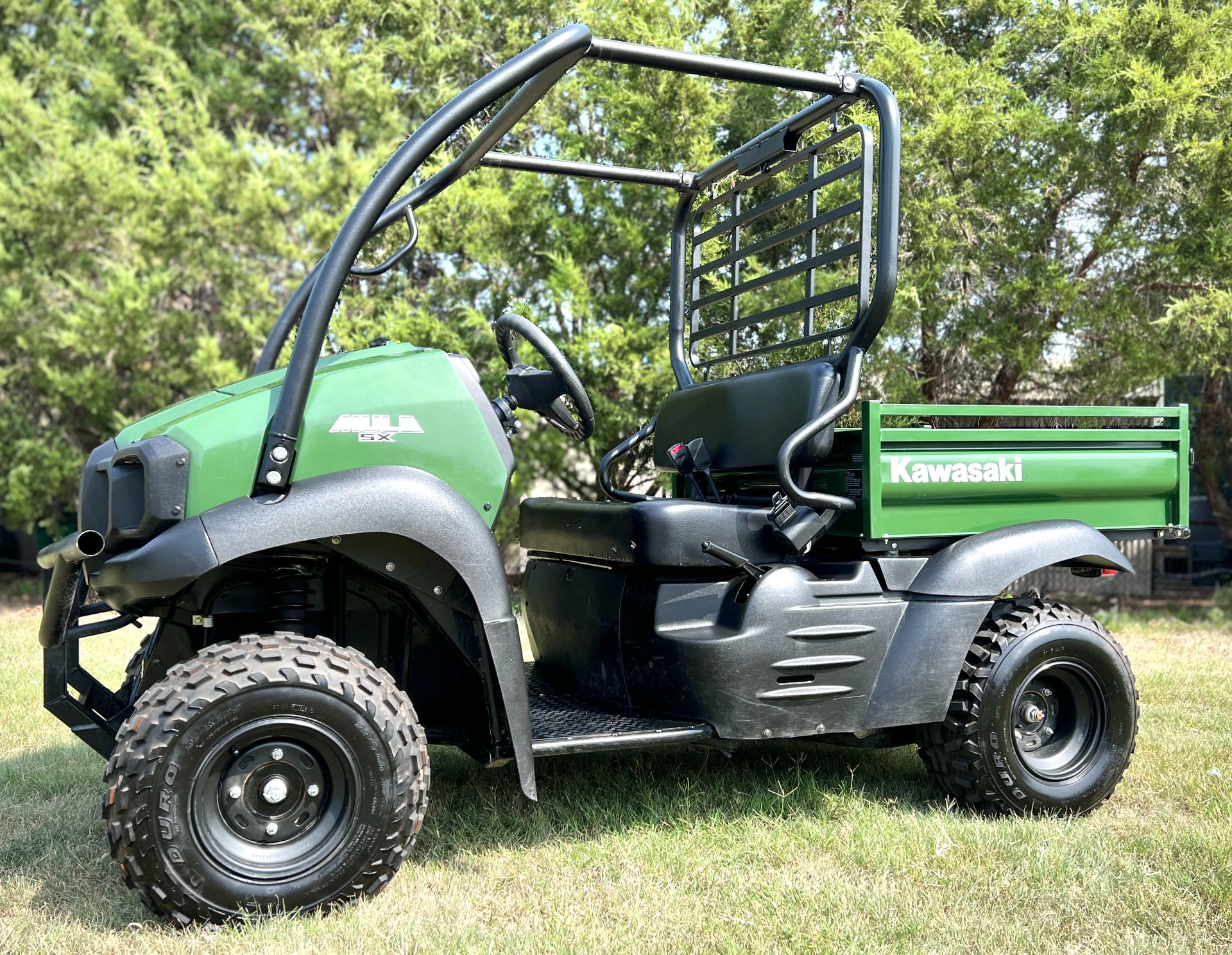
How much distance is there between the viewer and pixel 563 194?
30.1ft

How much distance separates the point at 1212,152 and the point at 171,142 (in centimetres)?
833

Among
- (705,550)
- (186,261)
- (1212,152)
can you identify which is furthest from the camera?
(186,261)

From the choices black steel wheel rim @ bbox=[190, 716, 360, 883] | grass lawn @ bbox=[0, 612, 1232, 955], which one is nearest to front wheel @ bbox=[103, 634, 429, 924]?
black steel wheel rim @ bbox=[190, 716, 360, 883]

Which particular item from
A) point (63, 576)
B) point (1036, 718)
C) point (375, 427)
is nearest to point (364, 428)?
point (375, 427)

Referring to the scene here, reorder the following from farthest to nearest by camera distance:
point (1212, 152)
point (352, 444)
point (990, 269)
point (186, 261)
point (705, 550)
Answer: point (186, 261), point (990, 269), point (1212, 152), point (705, 550), point (352, 444)

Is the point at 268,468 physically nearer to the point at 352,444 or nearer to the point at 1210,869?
the point at 352,444

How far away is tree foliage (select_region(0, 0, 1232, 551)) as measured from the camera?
780cm

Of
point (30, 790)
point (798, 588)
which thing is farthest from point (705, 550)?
point (30, 790)

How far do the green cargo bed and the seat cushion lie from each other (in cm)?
33

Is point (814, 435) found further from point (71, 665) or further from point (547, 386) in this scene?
point (71, 665)

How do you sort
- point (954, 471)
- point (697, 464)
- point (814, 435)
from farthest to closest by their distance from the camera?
point (697, 464)
point (954, 471)
point (814, 435)

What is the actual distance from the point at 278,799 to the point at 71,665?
2.80ft

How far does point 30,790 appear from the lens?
12.7 ft

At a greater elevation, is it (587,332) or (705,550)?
(587,332)
